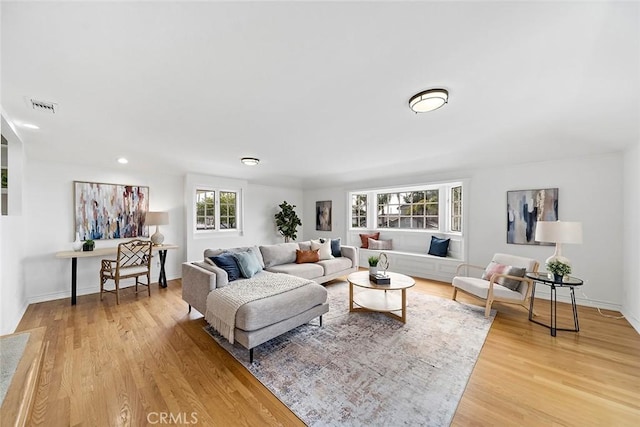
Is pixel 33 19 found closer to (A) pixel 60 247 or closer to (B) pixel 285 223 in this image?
(A) pixel 60 247

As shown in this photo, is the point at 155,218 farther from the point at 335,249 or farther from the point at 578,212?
the point at 578,212

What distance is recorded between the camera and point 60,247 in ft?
12.3

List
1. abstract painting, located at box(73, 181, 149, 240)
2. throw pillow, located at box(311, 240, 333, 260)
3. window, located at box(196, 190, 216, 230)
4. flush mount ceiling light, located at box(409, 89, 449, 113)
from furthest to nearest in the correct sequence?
window, located at box(196, 190, 216, 230)
throw pillow, located at box(311, 240, 333, 260)
abstract painting, located at box(73, 181, 149, 240)
flush mount ceiling light, located at box(409, 89, 449, 113)

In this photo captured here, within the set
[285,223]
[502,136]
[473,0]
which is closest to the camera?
[473,0]

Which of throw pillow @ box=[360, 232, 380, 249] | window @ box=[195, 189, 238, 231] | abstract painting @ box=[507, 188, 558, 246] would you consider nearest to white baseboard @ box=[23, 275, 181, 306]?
window @ box=[195, 189, 238, 231]

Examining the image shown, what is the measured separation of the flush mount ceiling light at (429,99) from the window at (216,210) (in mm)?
4658

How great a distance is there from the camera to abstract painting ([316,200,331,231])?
22.4ft

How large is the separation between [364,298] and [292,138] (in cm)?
247

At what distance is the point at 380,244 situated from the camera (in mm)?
5859

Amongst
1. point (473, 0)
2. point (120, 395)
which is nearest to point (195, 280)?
point (120, 395)

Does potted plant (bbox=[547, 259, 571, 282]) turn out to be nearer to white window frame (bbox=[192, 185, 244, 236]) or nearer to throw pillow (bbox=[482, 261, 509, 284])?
throw pillow (bbox=[482, 261, 509, 284])

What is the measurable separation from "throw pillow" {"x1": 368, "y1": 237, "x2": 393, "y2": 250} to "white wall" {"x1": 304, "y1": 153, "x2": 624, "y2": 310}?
6.17 ft
